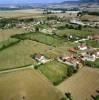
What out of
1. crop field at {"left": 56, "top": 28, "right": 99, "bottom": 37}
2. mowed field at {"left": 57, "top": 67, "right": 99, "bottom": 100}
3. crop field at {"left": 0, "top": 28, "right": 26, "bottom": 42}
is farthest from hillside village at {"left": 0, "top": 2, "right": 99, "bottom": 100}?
crop field at {"left": 56, "top": 28, "right": 99, "bottom": 37}

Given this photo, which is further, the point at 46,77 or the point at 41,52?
the point at 41,52

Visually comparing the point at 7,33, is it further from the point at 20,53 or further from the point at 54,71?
the point at 54,71

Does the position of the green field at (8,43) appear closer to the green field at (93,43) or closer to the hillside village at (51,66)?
the hillside village at (51,66)

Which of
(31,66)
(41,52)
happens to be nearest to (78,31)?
(41,52)

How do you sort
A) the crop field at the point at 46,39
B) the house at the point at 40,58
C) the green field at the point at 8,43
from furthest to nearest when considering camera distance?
the crop field at the point at 46,39 → the green field at the point at 8,43 → the house at the point at 40,58

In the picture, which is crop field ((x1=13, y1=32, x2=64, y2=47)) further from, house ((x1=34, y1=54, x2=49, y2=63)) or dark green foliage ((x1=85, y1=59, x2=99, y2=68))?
dark green foliage ((x1=85, y1=59, x2=99, y2=68))

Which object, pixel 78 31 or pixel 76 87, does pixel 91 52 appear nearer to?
pixel 76 87

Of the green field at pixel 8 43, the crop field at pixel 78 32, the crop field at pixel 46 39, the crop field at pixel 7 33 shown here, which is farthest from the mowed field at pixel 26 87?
the crop field at pixel 78 32
